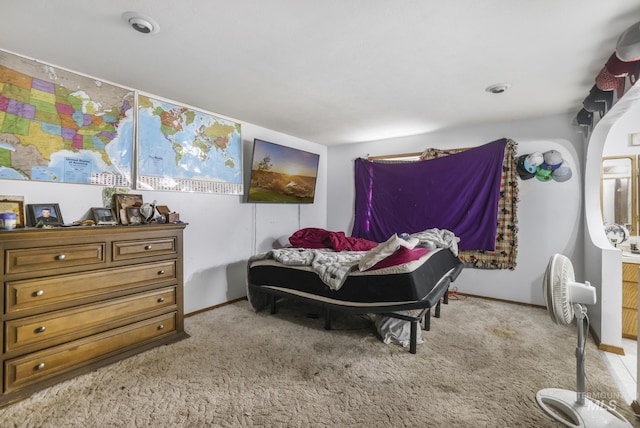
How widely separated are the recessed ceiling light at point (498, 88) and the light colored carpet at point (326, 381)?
2387mm

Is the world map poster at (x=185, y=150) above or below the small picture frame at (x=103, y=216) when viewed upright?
above

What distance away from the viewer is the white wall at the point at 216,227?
2611mm

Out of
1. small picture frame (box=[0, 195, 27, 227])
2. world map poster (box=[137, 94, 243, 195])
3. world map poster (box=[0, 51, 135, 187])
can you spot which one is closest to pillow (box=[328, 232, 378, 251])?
world map poster (box=[137, 94, 243, 195])

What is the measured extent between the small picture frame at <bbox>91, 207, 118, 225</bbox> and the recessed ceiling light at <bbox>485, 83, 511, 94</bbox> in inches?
145

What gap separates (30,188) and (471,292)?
16.3 feet

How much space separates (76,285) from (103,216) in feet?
2.23

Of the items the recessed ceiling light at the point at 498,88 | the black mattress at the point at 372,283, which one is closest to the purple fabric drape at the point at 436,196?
the black mattress at the point at 372,283

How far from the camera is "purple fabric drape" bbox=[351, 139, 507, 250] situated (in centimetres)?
386

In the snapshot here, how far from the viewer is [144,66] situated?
2385mm

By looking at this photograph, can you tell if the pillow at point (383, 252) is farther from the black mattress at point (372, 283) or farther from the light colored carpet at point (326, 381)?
the light colored carpet at point (326, 381)

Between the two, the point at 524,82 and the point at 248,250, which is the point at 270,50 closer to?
the point at 524,82

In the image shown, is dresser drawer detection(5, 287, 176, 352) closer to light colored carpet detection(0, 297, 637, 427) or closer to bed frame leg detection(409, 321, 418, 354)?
light colored carpet detection(0, 297, 637, 427)

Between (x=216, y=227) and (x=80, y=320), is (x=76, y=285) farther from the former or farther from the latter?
(x=216, y=227)

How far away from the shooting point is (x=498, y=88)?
277 cm
